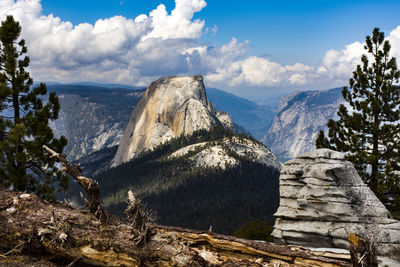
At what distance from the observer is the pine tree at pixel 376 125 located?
1117 inches

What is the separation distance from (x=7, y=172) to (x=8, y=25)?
1020 centimetres

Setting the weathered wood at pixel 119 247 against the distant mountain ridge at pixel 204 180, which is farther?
the distant mountain ridge at pixel 204 180

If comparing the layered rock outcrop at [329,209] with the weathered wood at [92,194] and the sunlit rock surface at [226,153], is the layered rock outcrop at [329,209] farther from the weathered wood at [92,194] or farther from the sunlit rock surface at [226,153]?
the sunlit rock surface at [226,153]

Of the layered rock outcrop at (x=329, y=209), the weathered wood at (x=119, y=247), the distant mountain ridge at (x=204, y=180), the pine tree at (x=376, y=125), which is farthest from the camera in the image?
the distant mountain ridge at (x=204, y=180)

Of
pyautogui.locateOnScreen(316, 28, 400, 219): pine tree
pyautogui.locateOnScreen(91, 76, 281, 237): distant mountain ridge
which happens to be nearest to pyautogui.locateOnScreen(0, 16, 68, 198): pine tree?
pyautogui.locateOnScreen(316, 28, 400, 219): pine tree

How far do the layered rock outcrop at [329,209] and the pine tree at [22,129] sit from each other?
16216 mm

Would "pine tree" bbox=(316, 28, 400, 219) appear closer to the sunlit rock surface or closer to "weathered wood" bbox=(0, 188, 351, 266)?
"weathered wood" bbox=(0, 188, 351, 266)

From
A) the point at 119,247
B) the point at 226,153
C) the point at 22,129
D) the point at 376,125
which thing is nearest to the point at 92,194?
the point at 119,247

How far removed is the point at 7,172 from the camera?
66.0 feet

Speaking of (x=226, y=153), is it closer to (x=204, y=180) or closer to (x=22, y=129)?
(x=204, y=180)

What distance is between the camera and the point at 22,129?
1922 cm

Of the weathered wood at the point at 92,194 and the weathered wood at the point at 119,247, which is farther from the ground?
the weathered wood at the point at 92,194

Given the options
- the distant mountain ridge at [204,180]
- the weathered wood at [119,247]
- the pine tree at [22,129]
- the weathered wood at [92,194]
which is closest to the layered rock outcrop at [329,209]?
the weathered wood at [119,247]

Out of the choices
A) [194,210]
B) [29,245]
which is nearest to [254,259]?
[29,245]
